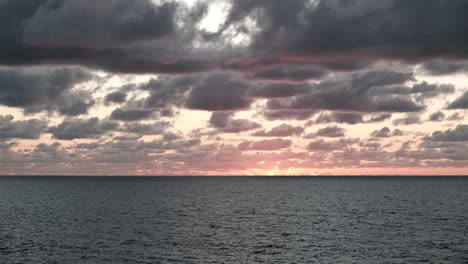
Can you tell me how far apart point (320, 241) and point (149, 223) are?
41.5 metres

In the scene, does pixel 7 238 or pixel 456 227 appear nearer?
pixel 7 238

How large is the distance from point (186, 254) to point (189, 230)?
2566 centimetres

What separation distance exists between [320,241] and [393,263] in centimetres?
1902

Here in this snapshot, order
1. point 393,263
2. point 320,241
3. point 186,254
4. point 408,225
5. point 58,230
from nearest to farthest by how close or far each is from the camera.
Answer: point 393,263, point 186,254, point 320,241, point 58,230, point 408,225

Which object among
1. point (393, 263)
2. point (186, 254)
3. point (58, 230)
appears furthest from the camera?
point (58, 230)

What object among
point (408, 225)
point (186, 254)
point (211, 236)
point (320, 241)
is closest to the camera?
point (186, 254)

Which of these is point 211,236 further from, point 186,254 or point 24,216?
point 24,216

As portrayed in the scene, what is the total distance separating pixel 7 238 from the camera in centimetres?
8731

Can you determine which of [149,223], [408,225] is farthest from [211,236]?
[408,225]

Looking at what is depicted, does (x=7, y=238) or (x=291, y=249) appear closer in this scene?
(x=291, y=249)

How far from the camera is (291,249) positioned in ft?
256

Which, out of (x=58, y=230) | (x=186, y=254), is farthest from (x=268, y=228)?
(x=58, y=230)

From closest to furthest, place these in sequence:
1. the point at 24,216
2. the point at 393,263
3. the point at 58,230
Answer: the point at 393,263 < the point at 58,230 < the point at 24,216

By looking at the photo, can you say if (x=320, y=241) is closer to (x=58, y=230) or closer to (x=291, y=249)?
(x=291, y=249)
